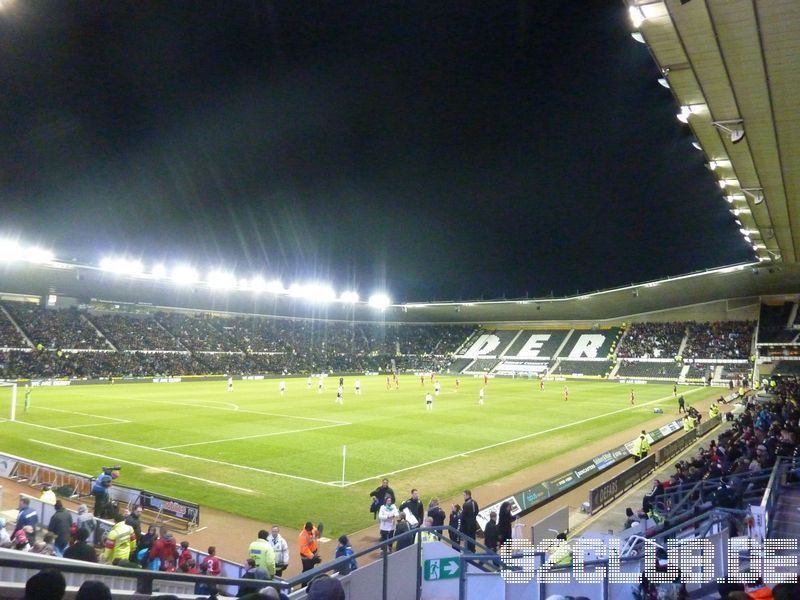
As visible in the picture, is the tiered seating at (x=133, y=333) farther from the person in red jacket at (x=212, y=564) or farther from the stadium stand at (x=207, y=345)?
the person in red jacket at (x=212, y=564)

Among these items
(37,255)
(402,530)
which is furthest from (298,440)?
(37,255)

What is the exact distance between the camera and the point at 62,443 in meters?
23.1

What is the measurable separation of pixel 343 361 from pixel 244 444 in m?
56.0

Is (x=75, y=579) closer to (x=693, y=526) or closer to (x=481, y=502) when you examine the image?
(x=693, y=526)

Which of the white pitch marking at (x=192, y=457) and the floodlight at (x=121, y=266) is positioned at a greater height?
the floodlight at (x=121, y=266)

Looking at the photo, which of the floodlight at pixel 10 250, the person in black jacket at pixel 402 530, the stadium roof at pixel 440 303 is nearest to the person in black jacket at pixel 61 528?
the person in black jacket at pixel 402 530

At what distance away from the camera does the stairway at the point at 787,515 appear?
9.32 meters

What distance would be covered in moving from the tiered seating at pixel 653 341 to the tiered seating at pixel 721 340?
66.0 inches

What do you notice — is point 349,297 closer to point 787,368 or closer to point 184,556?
point 787,368

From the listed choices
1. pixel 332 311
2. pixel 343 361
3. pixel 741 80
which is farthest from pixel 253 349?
pixel 741 80

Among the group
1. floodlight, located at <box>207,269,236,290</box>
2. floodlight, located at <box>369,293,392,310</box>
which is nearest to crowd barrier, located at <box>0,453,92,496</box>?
floodlight, located at <box>207,269,236,290</box>

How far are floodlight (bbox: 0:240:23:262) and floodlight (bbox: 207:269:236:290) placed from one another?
67.9ft

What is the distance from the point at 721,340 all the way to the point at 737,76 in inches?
2452

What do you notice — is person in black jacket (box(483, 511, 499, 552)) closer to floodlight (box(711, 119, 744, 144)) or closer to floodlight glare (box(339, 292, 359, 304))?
floodlight (box(711, 119, 744, 144))
